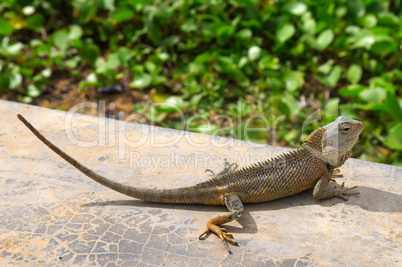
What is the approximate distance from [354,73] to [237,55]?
1740 millimetres

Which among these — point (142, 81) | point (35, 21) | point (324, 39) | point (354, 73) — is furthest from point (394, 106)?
point (35, 21)

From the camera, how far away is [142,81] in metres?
5.79

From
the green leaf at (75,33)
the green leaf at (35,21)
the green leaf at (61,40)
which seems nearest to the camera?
the green leaf at (61,40)

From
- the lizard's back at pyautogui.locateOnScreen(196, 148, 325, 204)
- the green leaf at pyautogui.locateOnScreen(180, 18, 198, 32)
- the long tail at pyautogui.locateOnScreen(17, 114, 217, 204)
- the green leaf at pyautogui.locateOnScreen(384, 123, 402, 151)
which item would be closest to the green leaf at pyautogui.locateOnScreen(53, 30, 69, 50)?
the green leaf at pyautogui.locateOnScreen(180, 18, 198, 32)

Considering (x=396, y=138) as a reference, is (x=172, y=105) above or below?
above

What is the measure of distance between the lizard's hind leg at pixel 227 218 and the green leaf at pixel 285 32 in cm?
352

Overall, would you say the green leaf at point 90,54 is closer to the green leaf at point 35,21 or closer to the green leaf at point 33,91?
the green leaf at point 33,91

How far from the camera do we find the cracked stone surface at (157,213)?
252 centimetres

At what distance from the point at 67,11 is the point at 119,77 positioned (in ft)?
6.84

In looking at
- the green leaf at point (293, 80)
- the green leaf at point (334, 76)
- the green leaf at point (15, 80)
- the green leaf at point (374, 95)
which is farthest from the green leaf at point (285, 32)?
the green leaf at point (15, 80)

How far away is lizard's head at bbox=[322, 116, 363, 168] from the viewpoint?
116 inches

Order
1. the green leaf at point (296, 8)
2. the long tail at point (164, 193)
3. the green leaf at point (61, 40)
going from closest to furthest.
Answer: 1. the long tail at point (164, 193)
2. the green leaf at point (296, 8)
3. the green leaf at point (61, 40)

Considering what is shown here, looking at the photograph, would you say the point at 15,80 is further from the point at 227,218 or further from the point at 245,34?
the point at 227,218

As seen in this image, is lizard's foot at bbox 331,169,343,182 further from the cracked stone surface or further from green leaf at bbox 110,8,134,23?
green leaf at bbox 110,8,134,23
